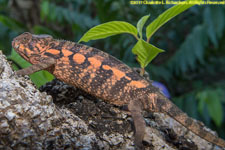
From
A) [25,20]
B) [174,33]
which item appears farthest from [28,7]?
[174,33]

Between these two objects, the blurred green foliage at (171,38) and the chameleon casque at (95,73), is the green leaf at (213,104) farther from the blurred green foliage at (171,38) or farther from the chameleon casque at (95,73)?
the chameleon casque at (95,73)

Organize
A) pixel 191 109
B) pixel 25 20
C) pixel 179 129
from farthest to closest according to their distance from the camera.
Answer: pixel 25 20, pixel 191 109, pixel 179 129

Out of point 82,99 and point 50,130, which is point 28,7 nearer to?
point 82,99

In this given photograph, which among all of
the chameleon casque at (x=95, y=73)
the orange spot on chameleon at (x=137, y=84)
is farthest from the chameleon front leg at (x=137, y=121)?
the orange spot on chameleon at (x=137, y=84)

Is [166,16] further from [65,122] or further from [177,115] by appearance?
[65,122]

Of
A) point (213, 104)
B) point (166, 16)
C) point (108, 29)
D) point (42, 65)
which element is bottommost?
point (213, 104)

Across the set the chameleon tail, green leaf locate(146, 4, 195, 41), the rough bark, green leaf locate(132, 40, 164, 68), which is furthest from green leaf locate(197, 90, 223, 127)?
green leaf locate(146, 4, 195, 41)

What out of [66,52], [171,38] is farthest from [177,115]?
[171,38]
